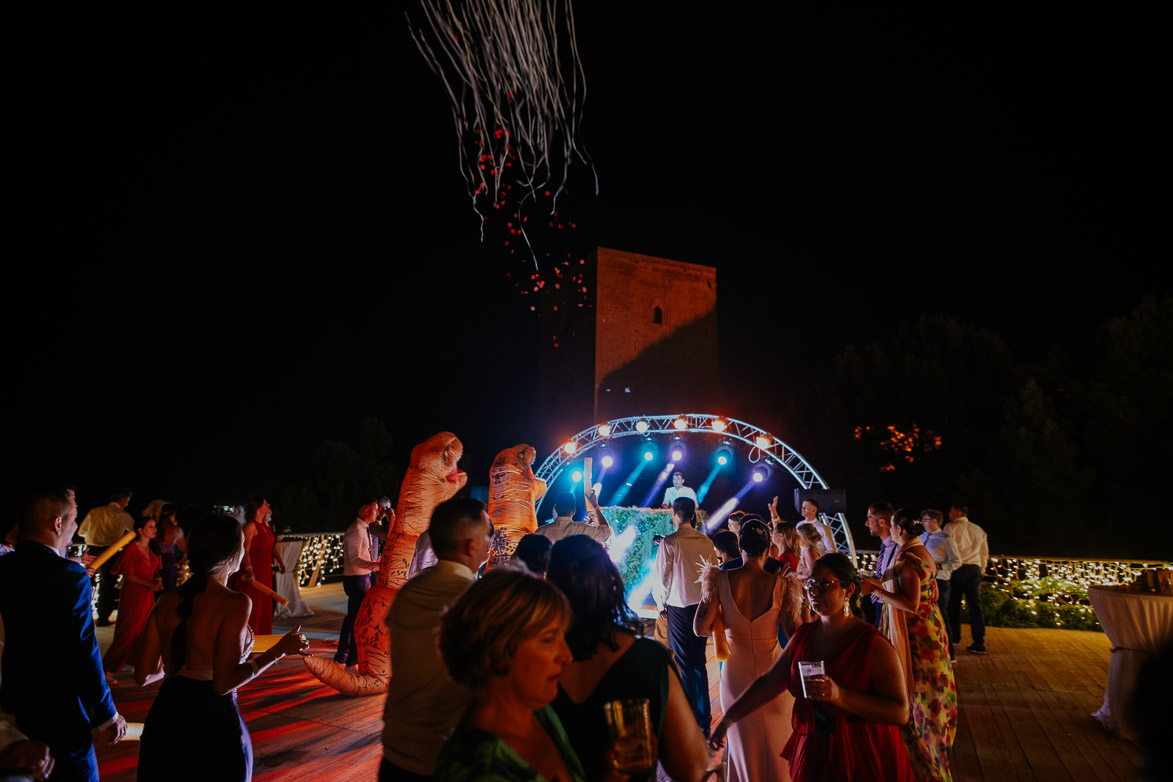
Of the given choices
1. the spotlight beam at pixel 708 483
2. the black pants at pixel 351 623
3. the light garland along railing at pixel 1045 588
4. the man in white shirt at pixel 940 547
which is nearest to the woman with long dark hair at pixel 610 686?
the black pants at pixel 351 623

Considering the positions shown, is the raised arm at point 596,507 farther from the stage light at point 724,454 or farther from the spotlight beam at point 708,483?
the spotlight beam at point 708,483

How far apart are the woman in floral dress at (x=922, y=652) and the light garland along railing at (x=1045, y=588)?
6210 mm

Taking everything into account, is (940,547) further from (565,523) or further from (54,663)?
(54,663)

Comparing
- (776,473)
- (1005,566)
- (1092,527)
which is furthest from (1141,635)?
(776,473)

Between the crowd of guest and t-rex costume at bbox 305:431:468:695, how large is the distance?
1.82m

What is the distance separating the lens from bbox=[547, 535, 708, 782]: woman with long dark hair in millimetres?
1648

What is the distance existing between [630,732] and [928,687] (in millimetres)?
2937

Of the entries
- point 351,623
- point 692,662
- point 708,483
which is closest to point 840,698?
point 692,662

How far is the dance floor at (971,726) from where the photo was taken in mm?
3783

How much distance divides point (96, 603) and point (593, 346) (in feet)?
57.8

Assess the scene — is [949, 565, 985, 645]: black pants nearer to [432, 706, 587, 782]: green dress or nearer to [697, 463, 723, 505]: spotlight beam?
[432, 706, 587, 782]: green dress

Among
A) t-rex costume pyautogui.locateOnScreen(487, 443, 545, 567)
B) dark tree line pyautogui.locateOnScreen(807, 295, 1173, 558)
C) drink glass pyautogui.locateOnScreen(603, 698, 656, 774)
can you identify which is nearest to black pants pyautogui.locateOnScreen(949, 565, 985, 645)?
t-rex costume pyautogui.locateOnScreen(487, 443, 545, 567)

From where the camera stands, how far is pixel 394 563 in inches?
184

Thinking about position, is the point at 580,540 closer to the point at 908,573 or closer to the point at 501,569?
the point at 501,569
